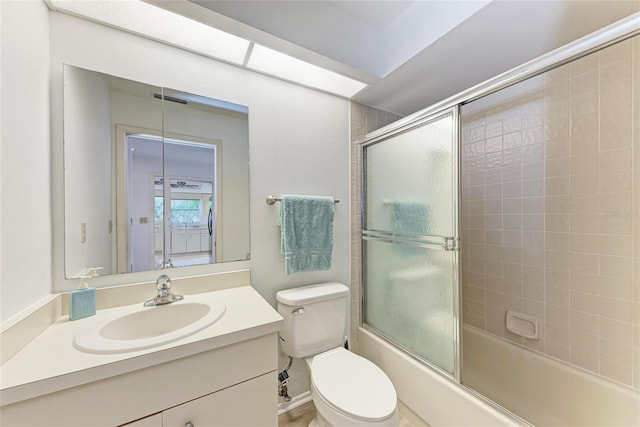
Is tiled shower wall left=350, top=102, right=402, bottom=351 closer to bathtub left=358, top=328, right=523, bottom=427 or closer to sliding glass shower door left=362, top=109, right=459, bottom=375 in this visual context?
sliding glass shower door left=362, top=109, right=459, bottom=375

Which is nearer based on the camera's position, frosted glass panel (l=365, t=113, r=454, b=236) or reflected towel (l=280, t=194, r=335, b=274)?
frosted glass panel (l=365, t=113, r=454, b=236)

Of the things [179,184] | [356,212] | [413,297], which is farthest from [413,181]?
[179,184]

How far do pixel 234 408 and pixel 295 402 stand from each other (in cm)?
83

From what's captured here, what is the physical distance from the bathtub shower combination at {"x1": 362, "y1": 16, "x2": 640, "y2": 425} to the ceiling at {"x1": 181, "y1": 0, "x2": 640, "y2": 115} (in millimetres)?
196

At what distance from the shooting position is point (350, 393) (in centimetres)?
109

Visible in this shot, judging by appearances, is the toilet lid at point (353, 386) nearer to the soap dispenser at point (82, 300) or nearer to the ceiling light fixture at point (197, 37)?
the soap dispenser at point (82, 300)

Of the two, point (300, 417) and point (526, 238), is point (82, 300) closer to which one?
point (300, 417)

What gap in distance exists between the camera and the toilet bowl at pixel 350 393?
0.97m

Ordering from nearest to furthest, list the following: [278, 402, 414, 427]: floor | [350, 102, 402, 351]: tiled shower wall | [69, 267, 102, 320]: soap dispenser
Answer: [69, 267, 102, 320]: soap dispenser, [278, 402, 414, 427]: floor, [350, 102, 402, 351]: tiled shower wall

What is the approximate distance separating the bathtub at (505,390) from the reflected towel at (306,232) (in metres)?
0.75

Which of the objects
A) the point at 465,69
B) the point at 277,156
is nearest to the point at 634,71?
the point at 465,69

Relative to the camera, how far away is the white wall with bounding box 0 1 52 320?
0.73 meters

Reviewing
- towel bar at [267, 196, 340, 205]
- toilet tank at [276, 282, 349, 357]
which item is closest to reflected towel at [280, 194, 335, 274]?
towel bar at [267, 196, 340, 205]

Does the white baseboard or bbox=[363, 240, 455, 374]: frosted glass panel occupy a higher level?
bbox=[363, 240, 455, 374]: frosted glass panel
